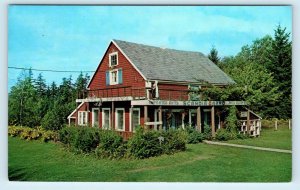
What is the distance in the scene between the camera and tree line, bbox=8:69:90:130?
6.73 m

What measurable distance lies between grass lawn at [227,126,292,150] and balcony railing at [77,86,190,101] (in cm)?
97

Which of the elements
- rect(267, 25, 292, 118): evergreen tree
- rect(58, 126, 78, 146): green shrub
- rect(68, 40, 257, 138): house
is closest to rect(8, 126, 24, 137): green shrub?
rect(58, 126, 78, 146): green shrub

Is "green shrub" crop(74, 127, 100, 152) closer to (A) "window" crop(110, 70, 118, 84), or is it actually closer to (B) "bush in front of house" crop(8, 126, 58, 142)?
(B) "bush in front of house" crop(8, 126, 58, 142)

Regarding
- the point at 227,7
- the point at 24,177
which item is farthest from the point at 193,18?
the point at 24,177

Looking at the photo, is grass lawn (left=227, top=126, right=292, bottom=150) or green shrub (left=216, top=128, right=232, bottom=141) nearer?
grass lawn (left=227, top=126, right=292, bottom=150)

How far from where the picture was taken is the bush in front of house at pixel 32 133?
674 cm

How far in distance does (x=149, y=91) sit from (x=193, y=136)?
856mm

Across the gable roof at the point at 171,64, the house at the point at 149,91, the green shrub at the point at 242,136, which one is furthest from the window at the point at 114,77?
the green shrub at the point at 242,136

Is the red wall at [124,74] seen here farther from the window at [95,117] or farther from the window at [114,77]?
the window at [95,117]

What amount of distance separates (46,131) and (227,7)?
290cm

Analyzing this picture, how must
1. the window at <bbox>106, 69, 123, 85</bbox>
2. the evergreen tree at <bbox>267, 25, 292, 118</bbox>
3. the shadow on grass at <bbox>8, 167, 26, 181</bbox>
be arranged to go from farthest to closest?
the window at <bbox>106, 69, 123, 85</bbox>, the shadow on grass at <bbox>8, 167, 26, 181</bbox>, the evergreen tree at <bbox>267, 25, 292, 118</bbox>

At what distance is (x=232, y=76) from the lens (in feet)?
23.0

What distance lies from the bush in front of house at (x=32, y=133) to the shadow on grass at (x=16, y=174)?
0.44 m

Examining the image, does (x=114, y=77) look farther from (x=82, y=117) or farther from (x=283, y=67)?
(x=283, y=67)
